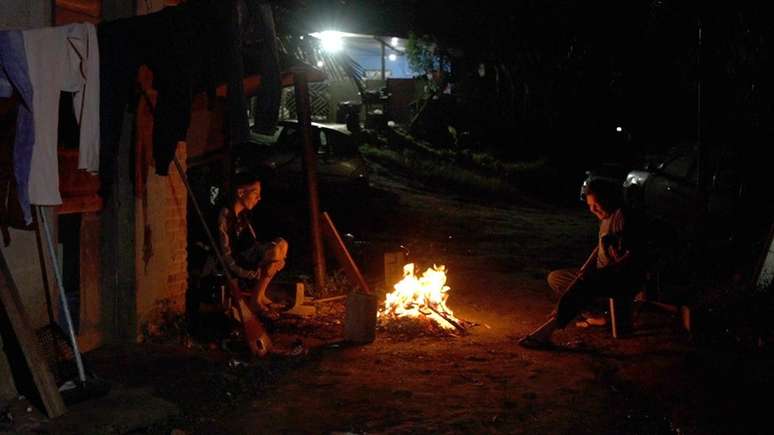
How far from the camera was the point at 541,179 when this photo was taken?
88.5ft

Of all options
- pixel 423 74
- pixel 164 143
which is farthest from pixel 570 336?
pixel 423 74

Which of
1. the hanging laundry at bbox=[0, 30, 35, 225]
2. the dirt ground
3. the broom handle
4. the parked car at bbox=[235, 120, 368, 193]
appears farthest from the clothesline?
the parked car at bbox=[235, 120, 368, 193]

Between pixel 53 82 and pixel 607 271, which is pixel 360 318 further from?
pixel 53 82

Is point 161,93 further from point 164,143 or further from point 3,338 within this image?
point 3,338

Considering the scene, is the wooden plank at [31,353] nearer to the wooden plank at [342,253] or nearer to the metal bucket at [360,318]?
the metal bucket at [360,318]

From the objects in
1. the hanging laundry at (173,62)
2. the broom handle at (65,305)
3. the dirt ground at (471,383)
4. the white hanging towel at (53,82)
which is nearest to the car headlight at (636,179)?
the dirt ground at (471,383)

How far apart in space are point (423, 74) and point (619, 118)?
710cm

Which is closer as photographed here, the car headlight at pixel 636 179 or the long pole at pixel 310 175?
the long pole at pixel 310 175

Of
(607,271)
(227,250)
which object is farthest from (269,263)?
(607,271)

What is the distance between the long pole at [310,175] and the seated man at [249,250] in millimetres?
1276

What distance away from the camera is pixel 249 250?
998cm

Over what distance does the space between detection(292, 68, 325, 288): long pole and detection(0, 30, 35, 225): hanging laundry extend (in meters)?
5.00

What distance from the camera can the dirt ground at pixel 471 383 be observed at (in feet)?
22.1

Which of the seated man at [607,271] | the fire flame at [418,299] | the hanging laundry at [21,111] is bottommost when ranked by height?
the fire flame at [418,299]
